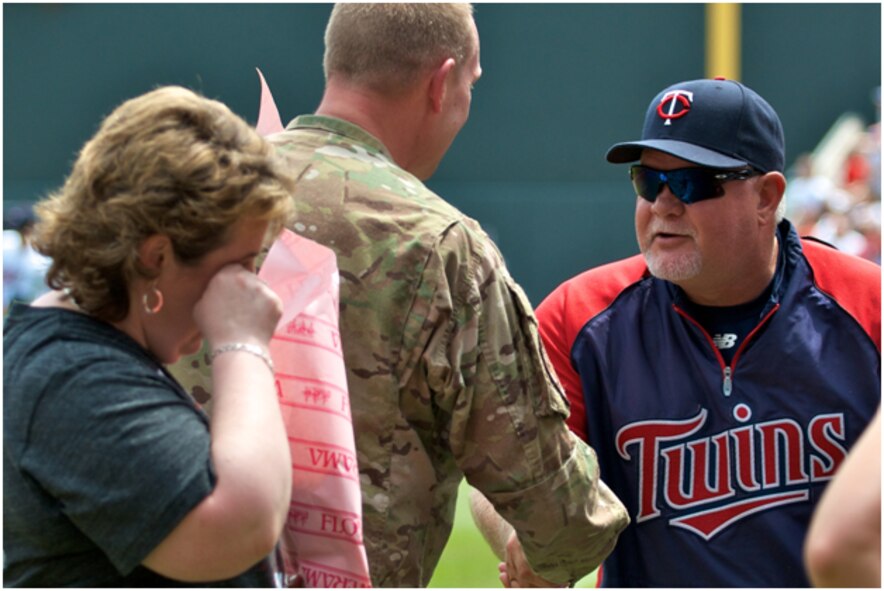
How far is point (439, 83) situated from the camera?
9.39 feet

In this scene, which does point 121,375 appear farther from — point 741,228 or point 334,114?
point 741,228

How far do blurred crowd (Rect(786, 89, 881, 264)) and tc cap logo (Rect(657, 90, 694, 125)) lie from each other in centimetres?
1132

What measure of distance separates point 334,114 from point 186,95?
75 cm

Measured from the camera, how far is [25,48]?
19.9m

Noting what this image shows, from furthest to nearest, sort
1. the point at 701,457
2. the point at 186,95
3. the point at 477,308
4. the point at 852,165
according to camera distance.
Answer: the point at 852,165
the point at 701,457
the point at 477,308
the point at 186,95

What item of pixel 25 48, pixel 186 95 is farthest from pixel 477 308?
pixel 25 48

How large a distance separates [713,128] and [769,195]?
0.24 m

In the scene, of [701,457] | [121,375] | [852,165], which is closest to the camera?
[121,375]

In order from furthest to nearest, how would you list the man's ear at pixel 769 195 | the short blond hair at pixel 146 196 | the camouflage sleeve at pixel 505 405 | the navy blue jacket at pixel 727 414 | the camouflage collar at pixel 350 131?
the man's ear at pixel 769 195
the navy blue jacket at pixel 727 414
the camouflage collar at pixel 350 131
the camouflage sleeve at pixel 505 405
the short blond hair at pixel 146 196

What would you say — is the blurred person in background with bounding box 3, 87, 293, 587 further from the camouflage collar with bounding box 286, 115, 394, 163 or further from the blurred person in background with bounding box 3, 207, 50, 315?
the blurred person in background with bounding box 3, 207, 50, 315

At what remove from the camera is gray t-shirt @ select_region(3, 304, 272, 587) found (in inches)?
74.4

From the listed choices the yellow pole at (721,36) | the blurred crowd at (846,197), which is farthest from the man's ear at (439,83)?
the yellow pole at (721,36)

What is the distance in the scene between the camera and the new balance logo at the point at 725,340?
3.36 m

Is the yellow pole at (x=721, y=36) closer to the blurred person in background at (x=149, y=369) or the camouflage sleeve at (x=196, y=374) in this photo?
the camouflage sleeve at (x=196, y=374)
